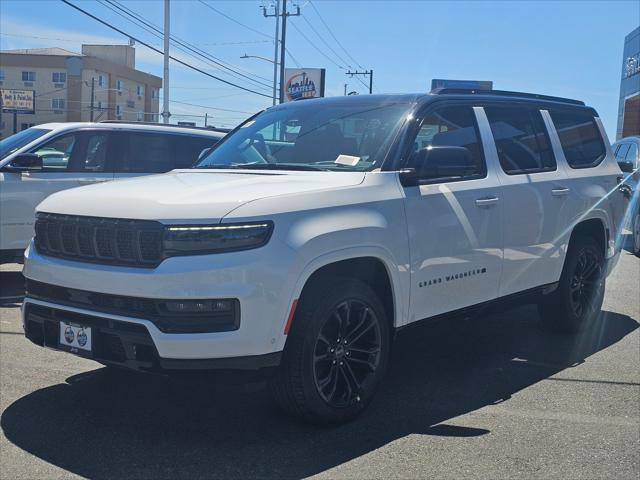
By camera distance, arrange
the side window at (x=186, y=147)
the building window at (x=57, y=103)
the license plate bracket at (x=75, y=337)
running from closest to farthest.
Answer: the license plate bracket at (x=75, y=337) → the side window at (x=186, y=147) → the building window at (x=57, y=103)

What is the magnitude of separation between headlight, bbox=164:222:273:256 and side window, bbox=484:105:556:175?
2.59 meters

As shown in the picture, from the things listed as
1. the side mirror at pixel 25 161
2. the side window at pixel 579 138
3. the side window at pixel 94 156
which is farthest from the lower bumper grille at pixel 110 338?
the side window at pixel 94 156

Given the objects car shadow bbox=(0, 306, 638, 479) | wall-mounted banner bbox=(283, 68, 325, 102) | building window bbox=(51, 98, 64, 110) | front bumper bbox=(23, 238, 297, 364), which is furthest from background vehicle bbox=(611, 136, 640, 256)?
building window bbox=(51, 98, 64, 110)

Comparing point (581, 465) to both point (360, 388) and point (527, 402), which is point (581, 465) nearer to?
point (527, 402)

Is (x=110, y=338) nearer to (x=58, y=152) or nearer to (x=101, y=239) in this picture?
(x=101, y=239)

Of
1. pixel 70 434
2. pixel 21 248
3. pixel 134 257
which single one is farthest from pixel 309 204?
pixel 21 248

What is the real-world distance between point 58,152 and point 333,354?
5.74 m

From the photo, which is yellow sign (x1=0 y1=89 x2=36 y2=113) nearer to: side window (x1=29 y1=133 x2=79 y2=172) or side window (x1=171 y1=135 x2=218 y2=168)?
side window (x1=171 y1=135 x2=218 y2=168)

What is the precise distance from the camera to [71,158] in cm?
855

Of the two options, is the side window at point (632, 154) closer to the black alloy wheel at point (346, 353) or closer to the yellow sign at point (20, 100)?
the black alloy wheel at point (346, 353)

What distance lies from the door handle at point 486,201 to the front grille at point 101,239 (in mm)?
2353

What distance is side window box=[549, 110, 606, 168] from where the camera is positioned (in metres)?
6.25

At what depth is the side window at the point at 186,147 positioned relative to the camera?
9.39 meters

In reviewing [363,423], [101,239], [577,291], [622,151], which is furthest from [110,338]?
[622,151]
